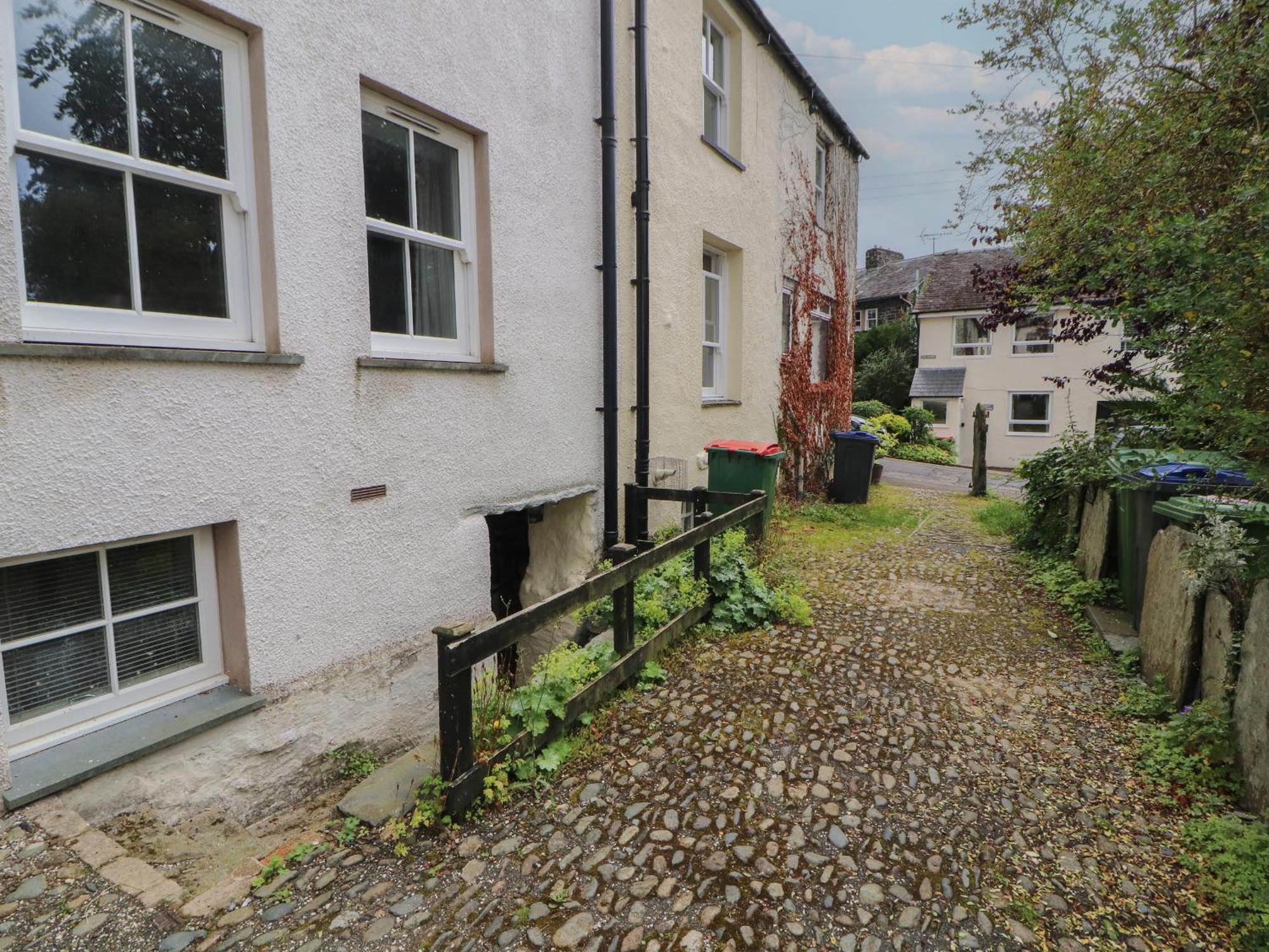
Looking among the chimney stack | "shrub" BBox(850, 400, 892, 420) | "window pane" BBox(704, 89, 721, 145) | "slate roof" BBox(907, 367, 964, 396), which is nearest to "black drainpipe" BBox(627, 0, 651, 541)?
"window pane" BBox(704, 89, 721, 145)

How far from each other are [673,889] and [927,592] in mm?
4460

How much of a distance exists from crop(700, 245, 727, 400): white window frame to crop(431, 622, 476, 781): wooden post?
19.9ft

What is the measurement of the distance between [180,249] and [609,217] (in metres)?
3.34

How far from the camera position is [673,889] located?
2631 millimetres

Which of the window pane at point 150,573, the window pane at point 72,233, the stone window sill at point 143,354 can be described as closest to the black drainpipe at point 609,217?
the stone window sill at point 143,354

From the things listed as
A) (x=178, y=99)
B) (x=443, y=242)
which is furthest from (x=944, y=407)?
(x=178, y=99)

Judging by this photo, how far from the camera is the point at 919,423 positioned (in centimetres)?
2456

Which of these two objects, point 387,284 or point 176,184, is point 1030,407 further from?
point 176,184

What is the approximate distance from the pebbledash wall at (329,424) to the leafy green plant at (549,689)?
3.61 ft

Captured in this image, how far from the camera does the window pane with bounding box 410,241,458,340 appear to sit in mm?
4449

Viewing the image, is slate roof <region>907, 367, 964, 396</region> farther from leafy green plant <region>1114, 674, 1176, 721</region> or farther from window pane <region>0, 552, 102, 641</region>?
window pane <region>0, 552, 102, 641</region>

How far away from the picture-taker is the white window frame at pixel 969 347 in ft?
85.0

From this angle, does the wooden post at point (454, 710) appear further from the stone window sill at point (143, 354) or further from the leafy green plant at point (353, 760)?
the stone window sill at point (143, 354)

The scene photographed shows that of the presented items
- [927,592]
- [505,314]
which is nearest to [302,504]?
[505,314]
